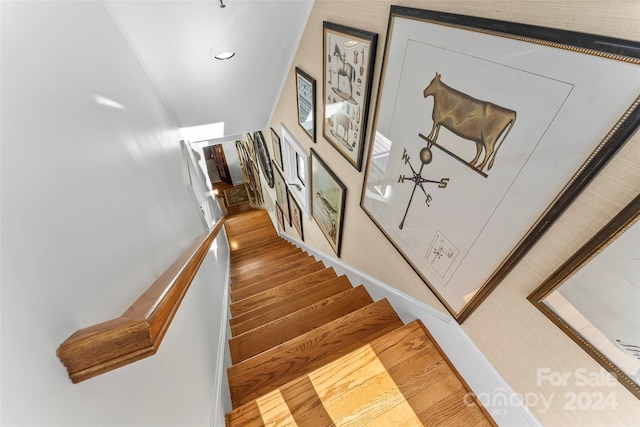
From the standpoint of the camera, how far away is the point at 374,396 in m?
1.25

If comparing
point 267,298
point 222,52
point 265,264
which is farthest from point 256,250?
point 222,52

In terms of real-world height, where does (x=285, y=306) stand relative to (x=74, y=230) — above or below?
below

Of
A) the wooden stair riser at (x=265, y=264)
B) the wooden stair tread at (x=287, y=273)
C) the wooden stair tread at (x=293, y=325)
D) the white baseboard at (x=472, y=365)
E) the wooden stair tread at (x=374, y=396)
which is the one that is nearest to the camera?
the white baseboard at (x=472, y=365)

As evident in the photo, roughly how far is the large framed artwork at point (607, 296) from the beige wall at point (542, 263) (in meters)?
0.04

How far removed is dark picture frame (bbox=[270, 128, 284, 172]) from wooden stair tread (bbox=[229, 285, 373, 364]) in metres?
2.00

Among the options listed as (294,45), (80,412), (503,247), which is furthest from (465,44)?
(294,45)

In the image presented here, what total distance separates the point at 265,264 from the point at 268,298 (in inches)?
60.3

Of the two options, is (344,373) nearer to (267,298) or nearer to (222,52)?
(267,298)

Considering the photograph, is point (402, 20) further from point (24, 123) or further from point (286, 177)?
point (286, 177)

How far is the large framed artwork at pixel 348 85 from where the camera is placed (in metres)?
1.34

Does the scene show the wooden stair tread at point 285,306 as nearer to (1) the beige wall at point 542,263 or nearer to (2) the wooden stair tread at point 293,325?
(2) the wooden stair tread at point 293,325

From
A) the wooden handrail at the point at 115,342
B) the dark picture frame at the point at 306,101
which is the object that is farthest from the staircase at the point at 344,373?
the dark picture frame at the point at 306,101

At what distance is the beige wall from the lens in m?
0.59

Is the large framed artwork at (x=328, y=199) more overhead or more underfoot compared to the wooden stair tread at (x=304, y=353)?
more overhead
